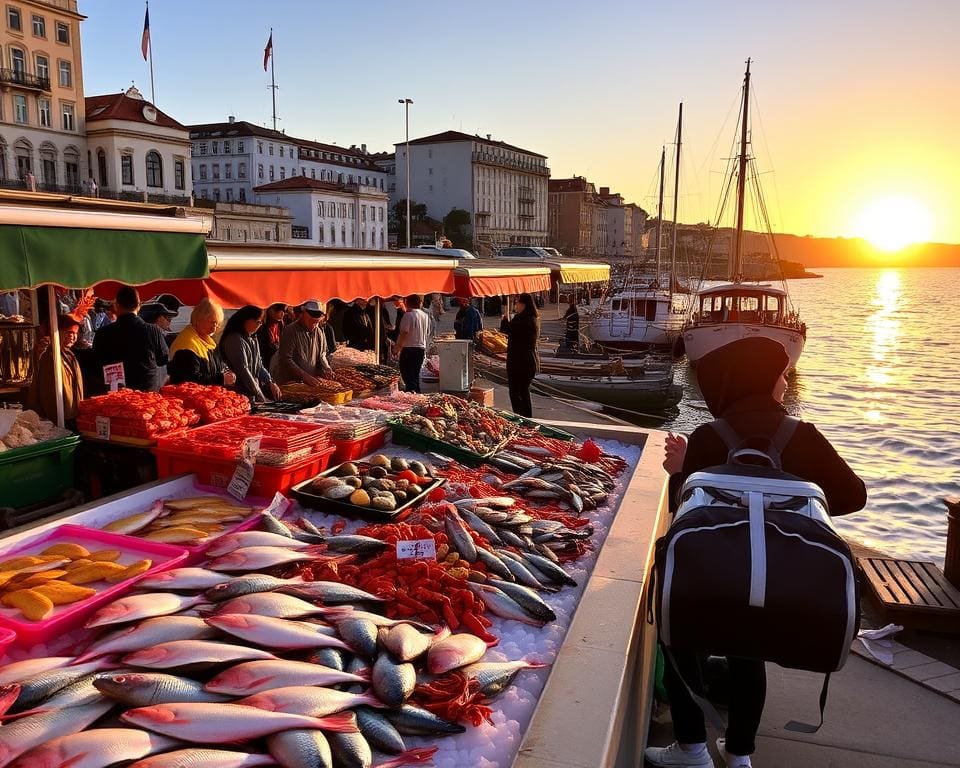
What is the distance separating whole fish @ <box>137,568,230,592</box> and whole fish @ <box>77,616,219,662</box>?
33 cm

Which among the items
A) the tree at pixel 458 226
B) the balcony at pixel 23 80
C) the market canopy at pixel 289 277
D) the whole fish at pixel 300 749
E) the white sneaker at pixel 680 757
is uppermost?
the balcony at pixel 23 80

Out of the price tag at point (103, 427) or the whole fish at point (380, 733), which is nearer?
the whole fish at point (380, 733)

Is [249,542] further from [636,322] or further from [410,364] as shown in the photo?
[636,322]

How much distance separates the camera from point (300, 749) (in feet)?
8.07

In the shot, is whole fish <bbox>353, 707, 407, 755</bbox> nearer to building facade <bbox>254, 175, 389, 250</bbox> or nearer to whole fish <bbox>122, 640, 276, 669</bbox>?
whole fish <bbox>122, 640, 276, 669</bbox>

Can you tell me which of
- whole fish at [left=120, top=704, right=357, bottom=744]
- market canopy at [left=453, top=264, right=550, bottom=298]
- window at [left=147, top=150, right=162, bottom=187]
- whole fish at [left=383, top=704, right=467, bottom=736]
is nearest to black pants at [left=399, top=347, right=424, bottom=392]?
market canopy at [left=453, top=264, right=550, bottom=298]

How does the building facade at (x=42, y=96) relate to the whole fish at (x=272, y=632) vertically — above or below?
above

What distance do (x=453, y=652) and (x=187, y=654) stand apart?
42.9 inches

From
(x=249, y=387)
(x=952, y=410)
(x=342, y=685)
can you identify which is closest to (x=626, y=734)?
(x=342, y=685)

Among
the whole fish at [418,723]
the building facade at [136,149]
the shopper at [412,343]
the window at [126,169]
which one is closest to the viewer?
the whole fish at [418,723]

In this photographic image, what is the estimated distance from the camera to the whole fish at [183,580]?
11.4 ft

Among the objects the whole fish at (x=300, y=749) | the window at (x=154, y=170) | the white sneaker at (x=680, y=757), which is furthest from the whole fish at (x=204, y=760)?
the window at (x=154, y=170)

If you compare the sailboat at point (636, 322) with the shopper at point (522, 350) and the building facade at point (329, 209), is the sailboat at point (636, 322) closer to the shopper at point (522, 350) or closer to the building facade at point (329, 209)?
the shopper at point (522, 350)

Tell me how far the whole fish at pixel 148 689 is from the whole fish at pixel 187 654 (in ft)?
0.26
